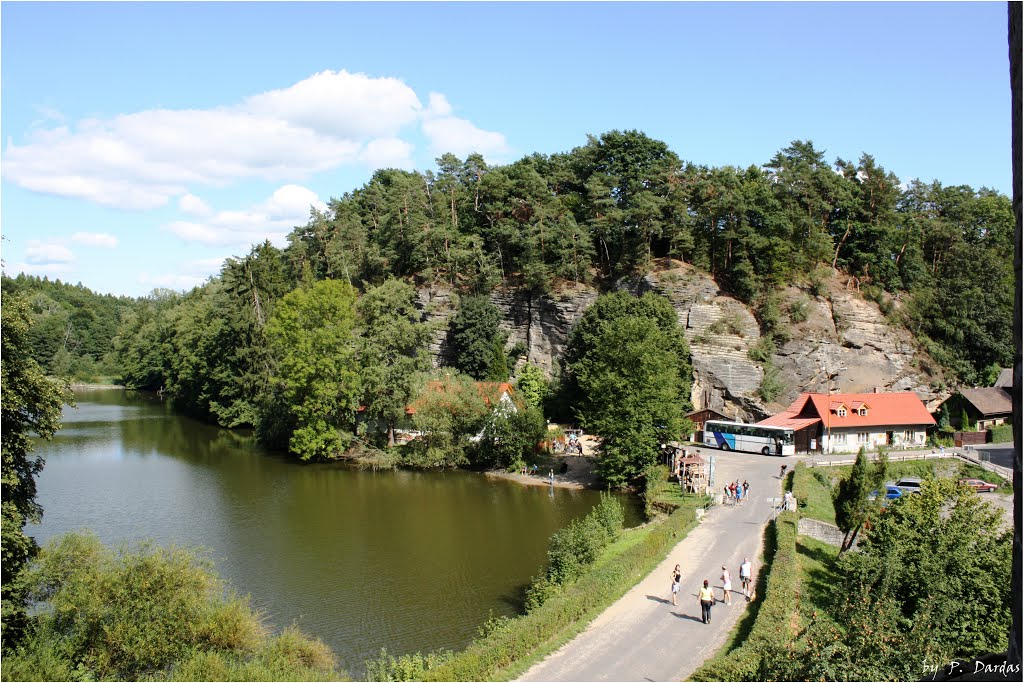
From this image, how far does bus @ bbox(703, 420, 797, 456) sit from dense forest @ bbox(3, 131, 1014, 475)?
9.20 m

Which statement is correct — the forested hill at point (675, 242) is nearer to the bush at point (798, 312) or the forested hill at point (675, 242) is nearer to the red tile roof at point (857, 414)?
the bush at point (798, 312)

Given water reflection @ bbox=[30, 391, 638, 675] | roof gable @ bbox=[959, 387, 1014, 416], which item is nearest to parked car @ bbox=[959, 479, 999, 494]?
roof gable @ bbox=[959, 387, 1014, 416]

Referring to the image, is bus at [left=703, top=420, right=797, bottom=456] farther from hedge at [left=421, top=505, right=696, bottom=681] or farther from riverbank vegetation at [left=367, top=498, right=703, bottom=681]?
hedge at [left=421, top=505, right=696, bottom=681]

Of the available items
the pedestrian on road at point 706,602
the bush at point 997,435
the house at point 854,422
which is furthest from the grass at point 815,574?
the bush at point 997,435

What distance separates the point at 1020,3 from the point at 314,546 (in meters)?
28.6

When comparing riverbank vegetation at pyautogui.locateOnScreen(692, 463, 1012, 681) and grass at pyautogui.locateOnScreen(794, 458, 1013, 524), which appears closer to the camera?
riverbank vegetation at pyautogui.locateOnScreen(692, 463, 1012, 681)

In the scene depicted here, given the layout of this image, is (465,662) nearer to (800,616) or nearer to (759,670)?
(759,670)

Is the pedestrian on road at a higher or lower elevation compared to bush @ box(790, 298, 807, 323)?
lower

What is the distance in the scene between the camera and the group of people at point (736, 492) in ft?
105

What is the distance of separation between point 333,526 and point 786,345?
32.7 meters

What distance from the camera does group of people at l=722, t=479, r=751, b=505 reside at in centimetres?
3191

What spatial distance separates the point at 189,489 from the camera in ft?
125

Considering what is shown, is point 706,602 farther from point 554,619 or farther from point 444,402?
point 444,402

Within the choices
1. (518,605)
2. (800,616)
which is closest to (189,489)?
(518,605)
